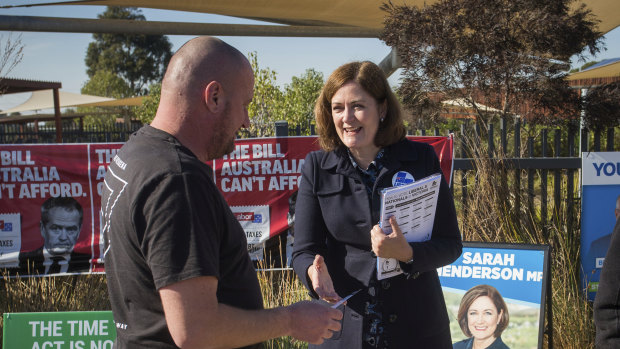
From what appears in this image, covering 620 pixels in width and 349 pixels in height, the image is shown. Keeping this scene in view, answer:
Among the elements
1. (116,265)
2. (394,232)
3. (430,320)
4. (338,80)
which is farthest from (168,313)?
(338,80)

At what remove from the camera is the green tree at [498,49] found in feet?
18.6

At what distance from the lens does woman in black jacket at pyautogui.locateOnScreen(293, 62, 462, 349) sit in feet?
7.68

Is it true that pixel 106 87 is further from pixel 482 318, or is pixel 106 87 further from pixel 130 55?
pixel 482 318

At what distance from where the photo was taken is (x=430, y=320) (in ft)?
7.79

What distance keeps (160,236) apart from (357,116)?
137 centimetres

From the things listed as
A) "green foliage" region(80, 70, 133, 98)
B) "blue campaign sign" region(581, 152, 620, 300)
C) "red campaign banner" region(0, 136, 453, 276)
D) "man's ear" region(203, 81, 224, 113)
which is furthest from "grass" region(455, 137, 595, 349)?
"green foliage" region(80, 70, 133, 98)

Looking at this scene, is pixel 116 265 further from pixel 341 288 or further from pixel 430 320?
pixel 430 320

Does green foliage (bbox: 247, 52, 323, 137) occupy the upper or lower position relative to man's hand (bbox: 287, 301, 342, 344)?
upper

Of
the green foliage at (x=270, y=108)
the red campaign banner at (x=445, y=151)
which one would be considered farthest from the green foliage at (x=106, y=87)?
the red campaign banner at (x=445, y=151)

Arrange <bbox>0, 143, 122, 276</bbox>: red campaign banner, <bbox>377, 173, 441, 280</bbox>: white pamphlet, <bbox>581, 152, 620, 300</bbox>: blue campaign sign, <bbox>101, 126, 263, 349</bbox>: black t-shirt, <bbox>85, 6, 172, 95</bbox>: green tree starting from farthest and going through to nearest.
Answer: <bbox>85, 6, 172, 95</bbox>: green tree
<bbox>0, 143, 122, 276</bbox>: red campaign banner
<bbox>581, 152, 620, 300</bbox>: blue campaign sign
<bbox>377, 173, 441, 280</bbox>: white pamphlet
<bbox>101, 126, 263, 349</bbox>: black t-shirt

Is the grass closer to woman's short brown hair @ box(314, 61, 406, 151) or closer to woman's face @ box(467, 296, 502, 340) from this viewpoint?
woman's face @ box(467, 296, 502, 340)

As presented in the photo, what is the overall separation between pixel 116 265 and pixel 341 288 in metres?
1.15

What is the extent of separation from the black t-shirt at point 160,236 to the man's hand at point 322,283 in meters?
0.58

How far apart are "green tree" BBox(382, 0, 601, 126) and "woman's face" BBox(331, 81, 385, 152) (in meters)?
3.23
